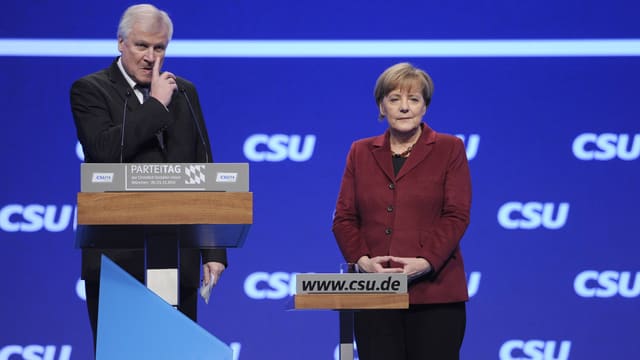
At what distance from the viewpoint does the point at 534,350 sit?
4.73 m

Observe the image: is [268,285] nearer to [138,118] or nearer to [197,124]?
[197,124]

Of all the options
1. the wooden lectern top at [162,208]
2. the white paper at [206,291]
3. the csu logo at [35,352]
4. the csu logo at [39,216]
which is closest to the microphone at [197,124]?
the white paper at [206,291]

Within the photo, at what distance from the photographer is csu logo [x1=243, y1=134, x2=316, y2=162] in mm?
4707

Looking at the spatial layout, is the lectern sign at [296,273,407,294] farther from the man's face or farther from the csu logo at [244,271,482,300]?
the csu logo at [244,271,482,300]

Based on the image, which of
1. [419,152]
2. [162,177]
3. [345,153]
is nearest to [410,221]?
[419,152]

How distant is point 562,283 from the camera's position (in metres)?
4.76

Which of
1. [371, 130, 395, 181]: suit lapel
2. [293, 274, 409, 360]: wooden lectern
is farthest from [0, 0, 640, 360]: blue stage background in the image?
[293, 274, 409, 360]: wooden lectern

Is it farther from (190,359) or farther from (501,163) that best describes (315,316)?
(190,359)

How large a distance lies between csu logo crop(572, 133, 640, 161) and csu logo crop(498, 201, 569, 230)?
1.00ft

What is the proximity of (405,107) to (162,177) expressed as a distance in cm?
103

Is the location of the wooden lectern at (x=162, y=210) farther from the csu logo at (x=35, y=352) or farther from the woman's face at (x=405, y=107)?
the csu logo at (x=35, y=352)

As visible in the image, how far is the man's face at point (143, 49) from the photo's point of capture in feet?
9.37

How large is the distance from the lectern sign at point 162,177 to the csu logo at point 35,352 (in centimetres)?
260

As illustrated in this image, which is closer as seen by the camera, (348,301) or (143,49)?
(348,301)
